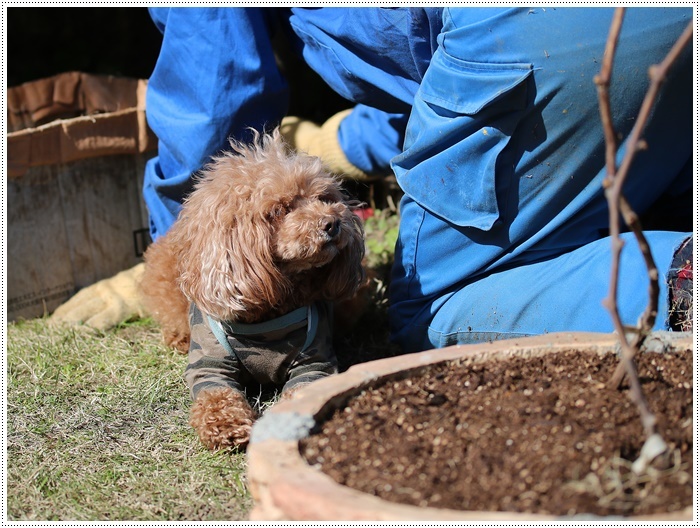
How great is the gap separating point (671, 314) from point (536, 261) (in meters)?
0.44

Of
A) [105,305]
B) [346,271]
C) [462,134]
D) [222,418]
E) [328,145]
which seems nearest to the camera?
[222,418]

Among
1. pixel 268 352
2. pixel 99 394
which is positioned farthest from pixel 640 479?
pixel 99 394

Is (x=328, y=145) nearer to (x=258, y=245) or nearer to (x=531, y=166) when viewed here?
(x=258, y=245)

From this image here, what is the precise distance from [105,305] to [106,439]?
3.82 ft

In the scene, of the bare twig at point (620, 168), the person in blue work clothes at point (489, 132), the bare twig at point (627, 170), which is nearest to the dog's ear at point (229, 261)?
the person in blue work clothes at point (489, 132)

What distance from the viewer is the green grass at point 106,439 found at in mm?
1920

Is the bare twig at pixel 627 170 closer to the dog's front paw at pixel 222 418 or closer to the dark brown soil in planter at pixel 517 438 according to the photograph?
the dark brown soil in planter at pixel 517 438

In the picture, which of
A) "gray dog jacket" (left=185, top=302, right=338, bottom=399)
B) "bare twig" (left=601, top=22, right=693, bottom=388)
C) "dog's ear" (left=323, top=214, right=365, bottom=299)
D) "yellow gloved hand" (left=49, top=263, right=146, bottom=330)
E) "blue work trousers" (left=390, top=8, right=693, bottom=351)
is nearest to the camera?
"bare twig" (left=601, top=22, right=693, bottom=388)

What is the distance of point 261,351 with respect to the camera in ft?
8.12

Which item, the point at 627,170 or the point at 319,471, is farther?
the point at 319,471

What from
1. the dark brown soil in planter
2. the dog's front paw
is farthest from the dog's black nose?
the dark brown soil in planter

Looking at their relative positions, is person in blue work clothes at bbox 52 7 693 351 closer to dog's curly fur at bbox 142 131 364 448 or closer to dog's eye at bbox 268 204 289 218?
dog's curly fur at bbox 142 131 364 448

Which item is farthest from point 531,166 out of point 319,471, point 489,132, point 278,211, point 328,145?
point 328,145

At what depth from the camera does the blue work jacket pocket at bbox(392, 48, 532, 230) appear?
2.18 metres
